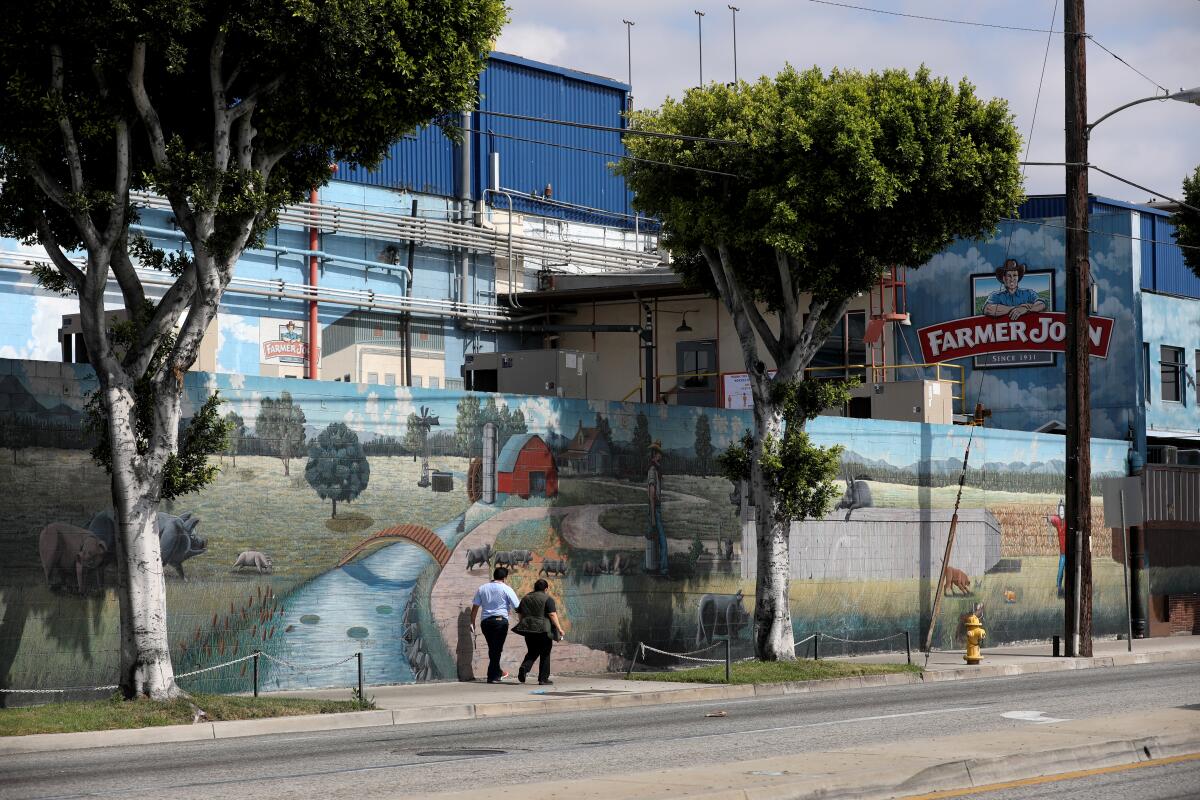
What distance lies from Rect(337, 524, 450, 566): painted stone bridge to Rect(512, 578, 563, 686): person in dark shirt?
4.80 ft

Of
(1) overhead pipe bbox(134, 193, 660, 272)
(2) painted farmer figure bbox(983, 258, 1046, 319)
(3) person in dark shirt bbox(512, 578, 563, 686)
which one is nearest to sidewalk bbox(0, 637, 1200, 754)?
(3) person in dark shirt bbox(512, 578, 563, 686)

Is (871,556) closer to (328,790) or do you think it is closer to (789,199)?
(789,199)

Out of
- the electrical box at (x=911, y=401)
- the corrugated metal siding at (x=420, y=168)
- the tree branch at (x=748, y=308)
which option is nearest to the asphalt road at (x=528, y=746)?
the tree branch at (x=748, y=308)

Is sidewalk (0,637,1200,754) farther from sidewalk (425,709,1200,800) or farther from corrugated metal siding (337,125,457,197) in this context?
corrugated metal siding (337,125,457,197)

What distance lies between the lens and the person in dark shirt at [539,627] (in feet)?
72.6

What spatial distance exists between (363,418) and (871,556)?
12400mm

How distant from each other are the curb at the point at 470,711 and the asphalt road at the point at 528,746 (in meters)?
0.43

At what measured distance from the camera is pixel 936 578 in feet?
104

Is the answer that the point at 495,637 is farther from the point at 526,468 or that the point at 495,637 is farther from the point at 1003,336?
the point at 1003,336

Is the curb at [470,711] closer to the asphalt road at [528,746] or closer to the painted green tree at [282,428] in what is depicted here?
the asphalt road at [528,746]

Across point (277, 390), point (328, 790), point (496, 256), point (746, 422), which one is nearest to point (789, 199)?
point (746, 422)

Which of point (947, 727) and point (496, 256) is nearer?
point (947, 727)

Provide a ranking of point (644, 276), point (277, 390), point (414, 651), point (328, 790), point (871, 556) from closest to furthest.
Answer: point (328, 790) < point (277, 390) < point (414, 651) < point (871, 556) < point (644, 276)

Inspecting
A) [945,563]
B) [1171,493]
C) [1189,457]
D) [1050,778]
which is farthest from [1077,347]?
[1050,778]
